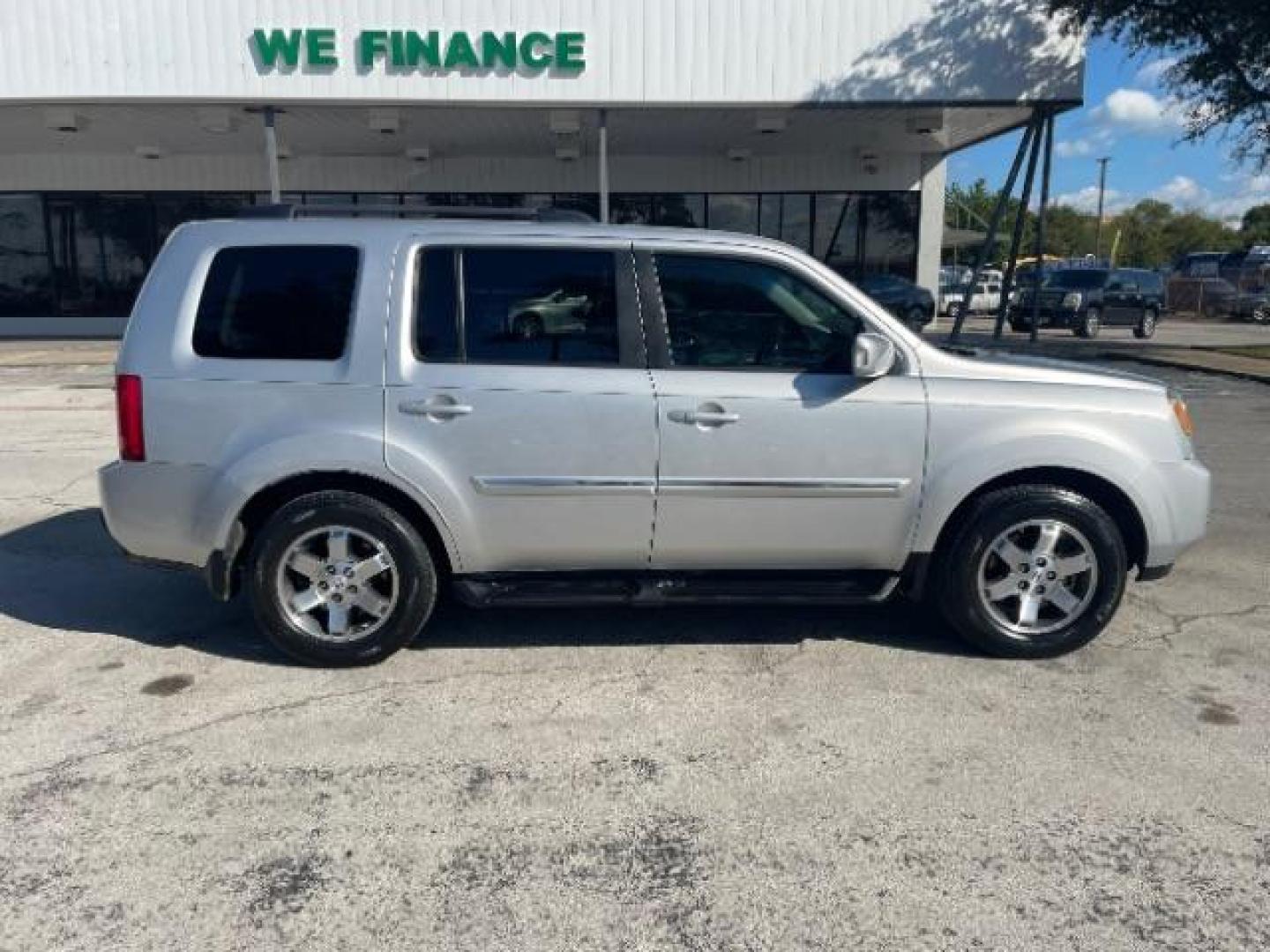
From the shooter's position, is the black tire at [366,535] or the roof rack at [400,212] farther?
the roof rack at [400,212]

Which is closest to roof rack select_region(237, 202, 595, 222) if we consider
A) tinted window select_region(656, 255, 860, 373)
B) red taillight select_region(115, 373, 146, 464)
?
tinted window select_region(656, 255, 860, 373)

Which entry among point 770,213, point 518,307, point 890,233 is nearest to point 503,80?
point 770,213

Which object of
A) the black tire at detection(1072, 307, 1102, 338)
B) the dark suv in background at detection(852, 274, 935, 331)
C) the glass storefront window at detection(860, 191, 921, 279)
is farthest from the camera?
the black tire at detection(1072, 307, 1102, 338)

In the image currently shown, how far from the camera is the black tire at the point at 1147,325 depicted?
79.9ft

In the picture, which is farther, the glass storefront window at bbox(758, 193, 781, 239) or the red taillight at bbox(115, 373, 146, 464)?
the glass storefront window at bbox(758, 193, 781, 239)

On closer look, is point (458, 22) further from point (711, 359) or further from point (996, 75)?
point (711, 359)

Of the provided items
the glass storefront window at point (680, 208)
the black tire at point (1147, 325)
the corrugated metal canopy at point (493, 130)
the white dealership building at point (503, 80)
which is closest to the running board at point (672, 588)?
the white dealership building at point (503, 80)

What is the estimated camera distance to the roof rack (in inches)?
165

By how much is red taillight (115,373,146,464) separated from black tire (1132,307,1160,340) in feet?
84.1

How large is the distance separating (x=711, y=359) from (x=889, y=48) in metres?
13.1

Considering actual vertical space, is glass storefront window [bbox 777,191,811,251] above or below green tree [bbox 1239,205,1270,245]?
below

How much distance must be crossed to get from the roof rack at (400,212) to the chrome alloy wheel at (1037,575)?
234 cm

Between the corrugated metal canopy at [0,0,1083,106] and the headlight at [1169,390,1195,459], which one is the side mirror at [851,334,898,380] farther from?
the corrugated metal canopy at [0,0,1083,106]

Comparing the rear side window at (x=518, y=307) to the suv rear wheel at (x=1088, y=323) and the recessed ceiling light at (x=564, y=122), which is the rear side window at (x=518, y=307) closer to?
the recessed ceiling light at (x=564, y=122)
